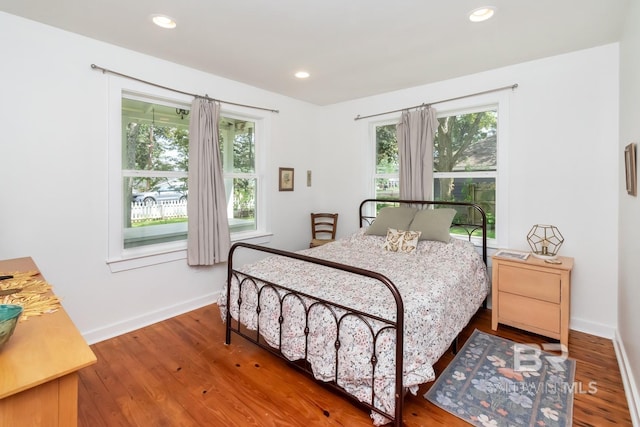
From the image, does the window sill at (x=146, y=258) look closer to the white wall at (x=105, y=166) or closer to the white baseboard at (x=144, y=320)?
the white wall at (x=105, y=166)

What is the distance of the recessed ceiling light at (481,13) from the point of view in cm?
205

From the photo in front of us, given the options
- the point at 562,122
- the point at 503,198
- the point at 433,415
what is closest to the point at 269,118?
the point at 503,198

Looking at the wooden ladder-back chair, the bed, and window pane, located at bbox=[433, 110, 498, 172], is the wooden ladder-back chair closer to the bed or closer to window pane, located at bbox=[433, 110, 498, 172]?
the bed

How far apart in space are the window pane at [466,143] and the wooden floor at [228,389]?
68.8 inches

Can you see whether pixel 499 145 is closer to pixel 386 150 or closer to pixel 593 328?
pixel 386 150

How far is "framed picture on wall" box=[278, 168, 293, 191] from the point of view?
4.05 m

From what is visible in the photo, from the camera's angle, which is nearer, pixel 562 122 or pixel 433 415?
pixel 433 415

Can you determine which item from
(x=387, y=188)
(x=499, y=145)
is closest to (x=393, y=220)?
(x=387, y=188)

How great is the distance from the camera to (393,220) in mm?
3402

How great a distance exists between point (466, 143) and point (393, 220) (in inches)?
45.4

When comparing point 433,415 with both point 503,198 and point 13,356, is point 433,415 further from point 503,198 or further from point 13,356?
point 503,198

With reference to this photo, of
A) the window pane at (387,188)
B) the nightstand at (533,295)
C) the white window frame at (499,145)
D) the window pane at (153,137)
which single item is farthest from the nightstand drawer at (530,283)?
the window pane at (153,137)

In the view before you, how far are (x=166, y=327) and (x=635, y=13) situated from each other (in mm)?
4014

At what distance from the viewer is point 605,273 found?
104 inches
